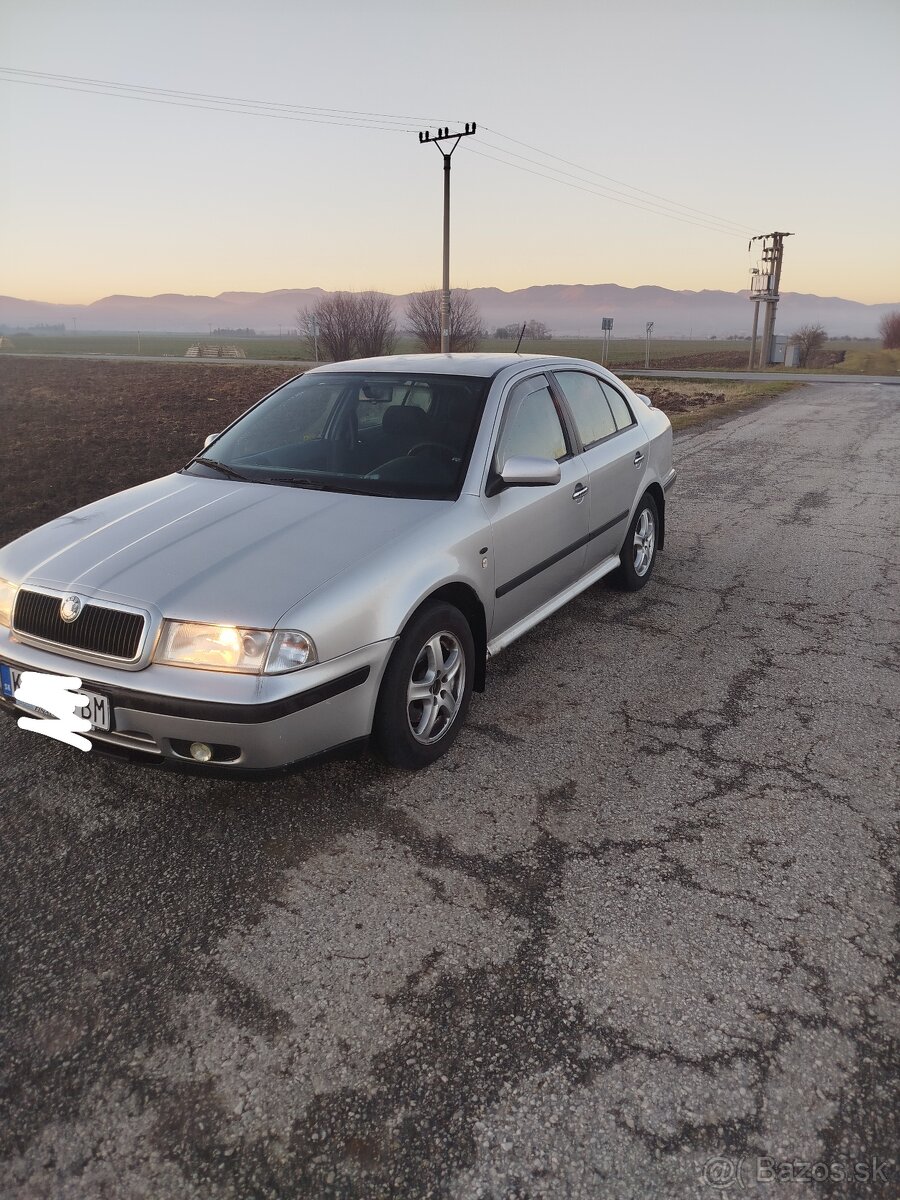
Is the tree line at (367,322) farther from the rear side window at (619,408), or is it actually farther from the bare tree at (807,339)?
the rear side window at (619,408)

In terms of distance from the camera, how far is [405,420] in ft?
13.1

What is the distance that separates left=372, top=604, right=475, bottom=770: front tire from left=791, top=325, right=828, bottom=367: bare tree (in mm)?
52553

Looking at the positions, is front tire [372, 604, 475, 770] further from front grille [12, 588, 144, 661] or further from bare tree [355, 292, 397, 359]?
bare tree [355, 292, 397, 359]

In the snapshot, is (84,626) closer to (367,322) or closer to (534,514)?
(534,514)

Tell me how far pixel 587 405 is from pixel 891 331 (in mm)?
79760

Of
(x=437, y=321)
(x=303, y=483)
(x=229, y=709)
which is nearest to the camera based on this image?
(x=229, y=709)

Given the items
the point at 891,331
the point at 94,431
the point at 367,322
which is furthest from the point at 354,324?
the point at 891,331

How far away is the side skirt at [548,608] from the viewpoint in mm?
3832

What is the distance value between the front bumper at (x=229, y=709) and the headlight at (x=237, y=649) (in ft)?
0.10

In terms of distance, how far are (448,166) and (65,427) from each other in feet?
51.2

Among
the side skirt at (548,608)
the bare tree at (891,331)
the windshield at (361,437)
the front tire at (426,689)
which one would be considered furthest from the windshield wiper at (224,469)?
the bare tree at (891,331)

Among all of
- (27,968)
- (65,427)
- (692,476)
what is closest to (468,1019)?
(27,968)

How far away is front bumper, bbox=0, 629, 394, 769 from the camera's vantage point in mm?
2635

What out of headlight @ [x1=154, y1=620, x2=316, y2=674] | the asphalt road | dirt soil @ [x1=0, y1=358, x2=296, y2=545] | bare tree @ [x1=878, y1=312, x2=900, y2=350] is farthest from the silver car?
bare tree @ [x1=878, y1=312, x2=900, y2=350]
